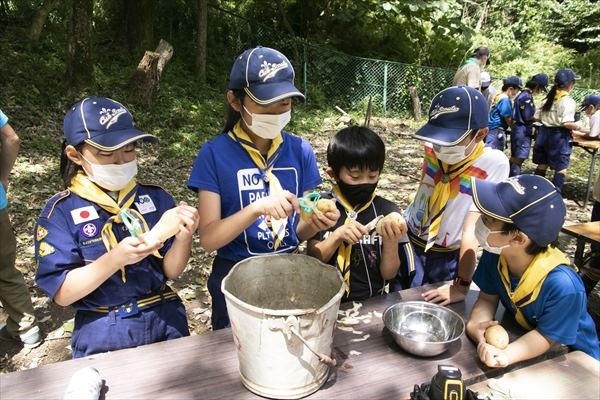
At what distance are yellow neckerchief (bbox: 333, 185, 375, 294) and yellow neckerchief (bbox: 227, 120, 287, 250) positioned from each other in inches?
12.6

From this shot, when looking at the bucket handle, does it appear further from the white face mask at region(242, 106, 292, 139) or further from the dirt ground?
the dirt ground

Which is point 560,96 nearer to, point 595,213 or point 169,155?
point 595,213

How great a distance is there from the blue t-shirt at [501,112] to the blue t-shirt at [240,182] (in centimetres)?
827

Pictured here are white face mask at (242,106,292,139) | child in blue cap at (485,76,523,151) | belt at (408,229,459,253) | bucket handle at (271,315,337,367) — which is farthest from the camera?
child in blue cap at (485,76,523,151)

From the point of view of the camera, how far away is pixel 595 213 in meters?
4.86

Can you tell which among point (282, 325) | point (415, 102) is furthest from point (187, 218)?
point (415, 102)

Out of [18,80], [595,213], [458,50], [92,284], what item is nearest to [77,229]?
[92,284]

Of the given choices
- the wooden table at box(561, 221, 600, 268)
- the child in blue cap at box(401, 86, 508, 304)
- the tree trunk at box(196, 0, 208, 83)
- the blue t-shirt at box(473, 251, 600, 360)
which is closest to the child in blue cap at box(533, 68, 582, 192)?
the wooden table at box(561, 221, 600, 268)

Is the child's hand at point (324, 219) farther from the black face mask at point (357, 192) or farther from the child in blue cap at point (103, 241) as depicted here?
the child in blue cap at point (103, 241)

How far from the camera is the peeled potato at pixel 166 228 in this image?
1.69 meters

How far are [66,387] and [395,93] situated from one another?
14.4 m

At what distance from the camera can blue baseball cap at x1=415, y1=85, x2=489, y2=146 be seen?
7.54 feet

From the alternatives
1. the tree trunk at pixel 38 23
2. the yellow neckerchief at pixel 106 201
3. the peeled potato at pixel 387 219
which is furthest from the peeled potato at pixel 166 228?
the tree trunk at pixel 38 23

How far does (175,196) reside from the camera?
255 inches
